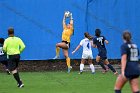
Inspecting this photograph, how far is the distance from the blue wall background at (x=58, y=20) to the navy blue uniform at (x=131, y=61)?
479 inches

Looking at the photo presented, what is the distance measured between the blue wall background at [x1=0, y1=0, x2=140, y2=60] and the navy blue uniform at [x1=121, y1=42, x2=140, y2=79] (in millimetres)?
12170

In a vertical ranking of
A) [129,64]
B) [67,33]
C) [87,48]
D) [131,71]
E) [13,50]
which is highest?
[67,33]

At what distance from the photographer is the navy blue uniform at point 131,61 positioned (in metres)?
11.2

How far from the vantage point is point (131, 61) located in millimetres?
11336

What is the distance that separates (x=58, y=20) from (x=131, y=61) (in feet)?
40.7

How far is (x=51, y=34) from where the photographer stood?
23609 millimetres

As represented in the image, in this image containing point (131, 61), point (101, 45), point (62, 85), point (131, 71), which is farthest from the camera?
point (101, 45)

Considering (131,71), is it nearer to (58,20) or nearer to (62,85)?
(62,85)

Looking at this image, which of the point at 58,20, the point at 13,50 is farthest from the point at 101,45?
the point at 13,50

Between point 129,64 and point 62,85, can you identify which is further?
point 62,85

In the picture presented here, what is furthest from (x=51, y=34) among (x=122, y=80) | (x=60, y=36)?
(x=122, y=80)

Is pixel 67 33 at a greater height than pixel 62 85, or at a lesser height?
greater

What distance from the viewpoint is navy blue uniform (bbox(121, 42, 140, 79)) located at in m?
11.2

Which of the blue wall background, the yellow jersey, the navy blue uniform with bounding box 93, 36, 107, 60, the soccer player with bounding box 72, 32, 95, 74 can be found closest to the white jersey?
the soccer player with bounding box 72, 32, 95, 74
